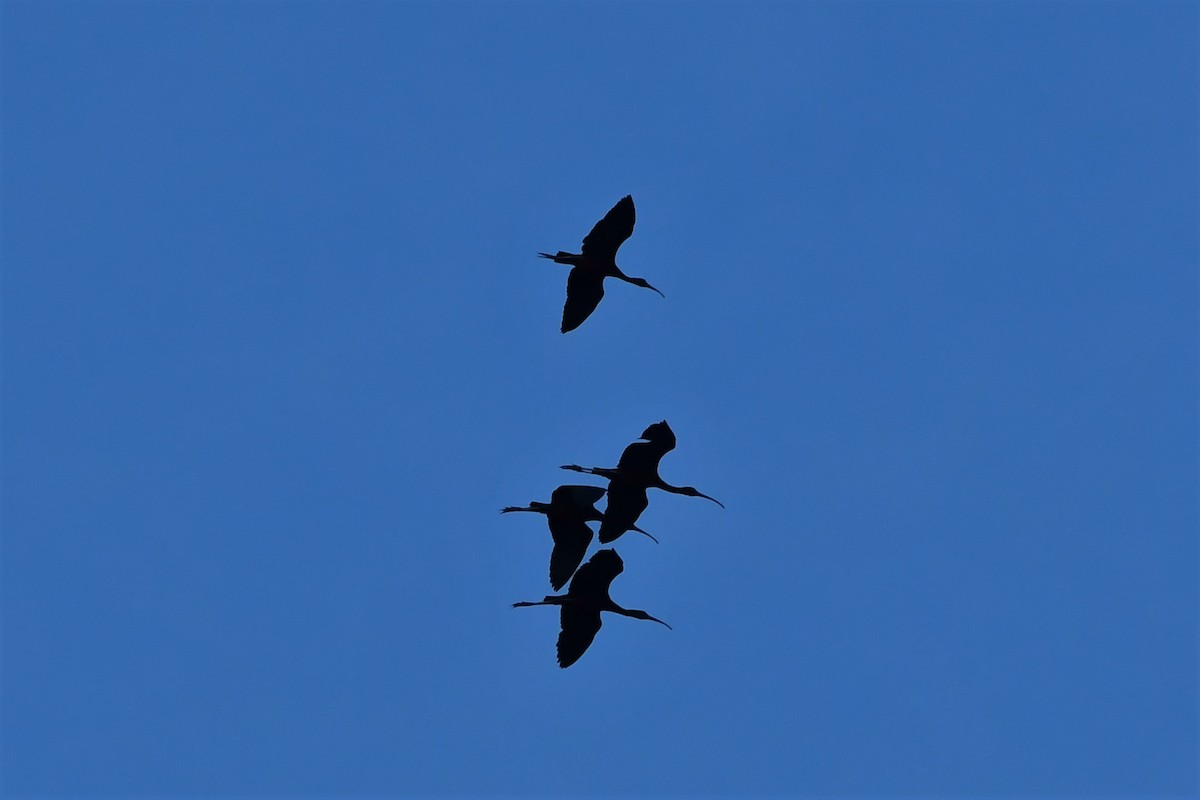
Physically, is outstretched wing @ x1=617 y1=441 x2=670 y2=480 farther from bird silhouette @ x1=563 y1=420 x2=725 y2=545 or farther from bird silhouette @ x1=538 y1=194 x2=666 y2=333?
bird silhouette @ x1=538 y1=194 x2=666 y2=333

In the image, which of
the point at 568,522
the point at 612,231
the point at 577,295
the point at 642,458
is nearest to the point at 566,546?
the point at 568,522

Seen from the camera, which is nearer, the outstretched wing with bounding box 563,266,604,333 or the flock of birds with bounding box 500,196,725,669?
the flock of birds with bounding box 500,196,725,669

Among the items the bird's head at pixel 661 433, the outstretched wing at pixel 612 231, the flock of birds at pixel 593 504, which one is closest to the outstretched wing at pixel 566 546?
the flock of birds at pixel 593 504

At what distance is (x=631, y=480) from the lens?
33688mm

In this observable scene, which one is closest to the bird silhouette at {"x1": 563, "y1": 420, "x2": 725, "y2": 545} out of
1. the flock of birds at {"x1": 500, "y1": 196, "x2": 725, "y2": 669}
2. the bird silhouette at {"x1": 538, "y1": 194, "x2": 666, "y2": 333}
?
the flock of birds at {"x1": 500, "y1": 196, "x2": 725, "y2": 669}

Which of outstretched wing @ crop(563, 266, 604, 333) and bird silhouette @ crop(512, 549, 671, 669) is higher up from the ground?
outstretched wing @ crop(563, 266, 604, 333)

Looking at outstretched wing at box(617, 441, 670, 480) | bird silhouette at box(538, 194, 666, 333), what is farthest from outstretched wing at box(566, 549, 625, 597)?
bird silhouette at box(538, 194, 666, 333)

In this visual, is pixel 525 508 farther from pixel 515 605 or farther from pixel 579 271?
pixel 579 271

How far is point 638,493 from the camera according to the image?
34.0 meters

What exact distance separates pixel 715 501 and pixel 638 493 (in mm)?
2546

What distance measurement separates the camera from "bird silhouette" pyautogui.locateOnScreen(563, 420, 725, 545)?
32.9 meters

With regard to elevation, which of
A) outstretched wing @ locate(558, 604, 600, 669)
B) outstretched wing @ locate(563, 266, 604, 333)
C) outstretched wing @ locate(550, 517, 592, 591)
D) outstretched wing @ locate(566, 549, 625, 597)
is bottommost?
outstretched wing @ locate(558, 604, 600, 669)

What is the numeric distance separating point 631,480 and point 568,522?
1803 mm

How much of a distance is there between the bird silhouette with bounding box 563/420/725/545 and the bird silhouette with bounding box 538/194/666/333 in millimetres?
3610
